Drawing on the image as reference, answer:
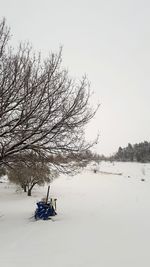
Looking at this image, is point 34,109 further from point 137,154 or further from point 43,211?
point 137,154

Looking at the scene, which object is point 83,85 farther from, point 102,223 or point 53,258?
point 53,258

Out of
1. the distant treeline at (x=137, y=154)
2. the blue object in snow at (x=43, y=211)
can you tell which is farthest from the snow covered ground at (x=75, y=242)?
the distant treeline at (x=137, y=154)

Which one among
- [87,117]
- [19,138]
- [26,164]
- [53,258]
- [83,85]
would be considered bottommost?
[53,258]

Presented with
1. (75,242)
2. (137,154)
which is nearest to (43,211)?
(75,242)

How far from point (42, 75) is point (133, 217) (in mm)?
8745

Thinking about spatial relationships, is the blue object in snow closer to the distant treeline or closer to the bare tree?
the bare tree

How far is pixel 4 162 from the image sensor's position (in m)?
14.3

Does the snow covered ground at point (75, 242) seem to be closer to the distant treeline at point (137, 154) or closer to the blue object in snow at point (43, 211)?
the blue object in snow at point (43, 211)

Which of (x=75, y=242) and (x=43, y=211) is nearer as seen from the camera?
(x=75, y=242)

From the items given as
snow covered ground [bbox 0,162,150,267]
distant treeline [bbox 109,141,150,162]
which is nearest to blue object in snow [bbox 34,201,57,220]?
snow covered ground [bbox 0,162,150,267]

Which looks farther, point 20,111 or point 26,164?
point 26,164

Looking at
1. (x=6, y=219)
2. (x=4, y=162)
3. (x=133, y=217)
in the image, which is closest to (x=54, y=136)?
(x=4, y=162)

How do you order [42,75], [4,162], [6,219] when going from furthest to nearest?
[6,219] < [4,162] < [42,75]

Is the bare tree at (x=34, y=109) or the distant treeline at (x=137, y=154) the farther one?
the distant treeline at (x=137, y=154)
